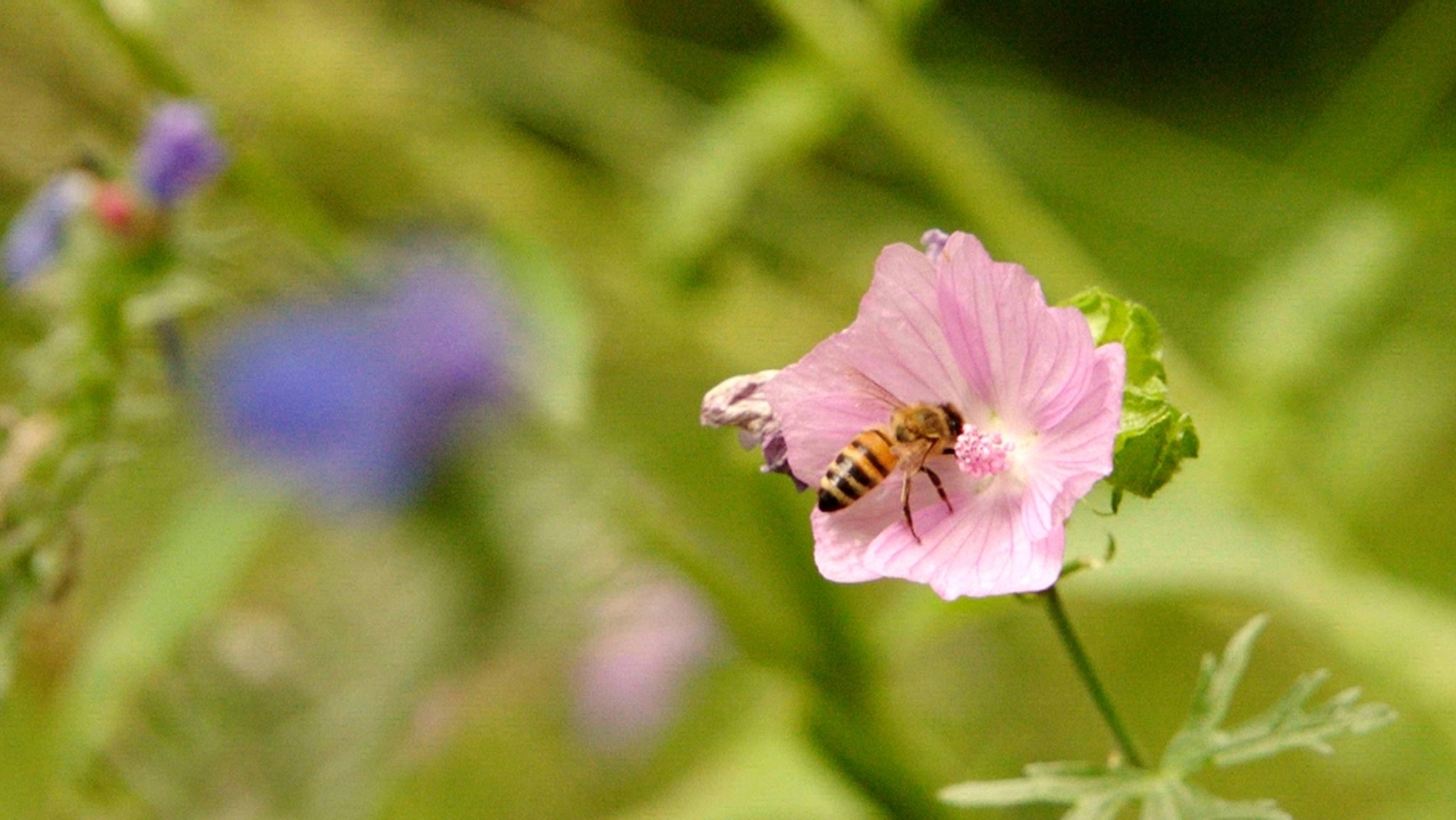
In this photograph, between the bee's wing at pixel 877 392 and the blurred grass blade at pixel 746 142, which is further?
the blurred grass blade at pixel 746 142

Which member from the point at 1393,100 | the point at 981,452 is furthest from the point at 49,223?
the point at 1393,100

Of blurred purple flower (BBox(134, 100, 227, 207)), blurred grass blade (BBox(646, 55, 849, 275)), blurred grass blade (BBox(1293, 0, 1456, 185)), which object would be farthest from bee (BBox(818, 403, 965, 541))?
blurred grass blade (BBox(1293, 0, 1456, 185))

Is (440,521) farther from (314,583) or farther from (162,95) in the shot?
(162,95)

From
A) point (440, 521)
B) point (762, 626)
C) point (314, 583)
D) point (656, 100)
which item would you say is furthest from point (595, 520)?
point (656, 100)

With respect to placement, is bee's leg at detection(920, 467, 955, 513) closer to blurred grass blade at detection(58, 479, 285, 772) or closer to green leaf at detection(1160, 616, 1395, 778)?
green leaf at detection(1160, 616, 1395, 778)

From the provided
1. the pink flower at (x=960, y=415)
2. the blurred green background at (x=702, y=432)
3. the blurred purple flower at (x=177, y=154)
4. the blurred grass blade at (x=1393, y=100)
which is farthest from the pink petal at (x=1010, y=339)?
the blurred grass blade at (x=1393, y=100)

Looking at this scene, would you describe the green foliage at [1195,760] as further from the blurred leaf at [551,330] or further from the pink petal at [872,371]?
the blurred leaf at [551,330]
